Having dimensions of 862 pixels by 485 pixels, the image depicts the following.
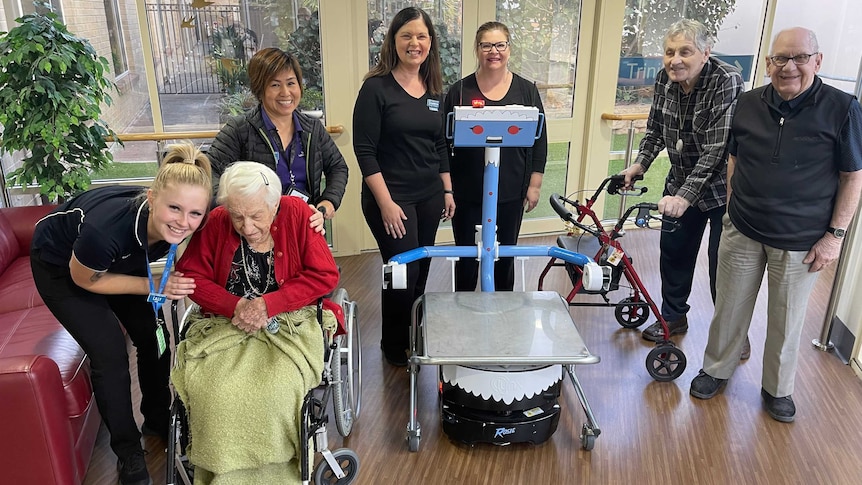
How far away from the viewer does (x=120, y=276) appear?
1749 millimetres

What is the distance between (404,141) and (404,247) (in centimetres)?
42

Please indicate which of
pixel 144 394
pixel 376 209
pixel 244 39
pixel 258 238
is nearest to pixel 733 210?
pixel 376 209

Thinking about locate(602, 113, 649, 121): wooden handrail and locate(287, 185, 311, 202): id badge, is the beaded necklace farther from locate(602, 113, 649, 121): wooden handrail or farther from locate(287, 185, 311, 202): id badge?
locate(602, 113, 649, 121): wooden handrail

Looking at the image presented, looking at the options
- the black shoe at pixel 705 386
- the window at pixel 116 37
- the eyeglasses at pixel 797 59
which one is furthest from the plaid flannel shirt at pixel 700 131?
the window at pixel 116 37

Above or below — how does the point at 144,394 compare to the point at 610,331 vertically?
above

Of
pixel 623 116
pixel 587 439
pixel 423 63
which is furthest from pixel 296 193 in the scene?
pixel 623 116

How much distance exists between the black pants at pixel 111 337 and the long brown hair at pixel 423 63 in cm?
119

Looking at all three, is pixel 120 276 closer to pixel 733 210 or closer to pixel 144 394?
pixel 144 394

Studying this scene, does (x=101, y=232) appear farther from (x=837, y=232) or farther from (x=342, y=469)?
(x=837, y=232)

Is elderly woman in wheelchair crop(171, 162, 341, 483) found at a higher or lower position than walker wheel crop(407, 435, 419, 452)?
higher

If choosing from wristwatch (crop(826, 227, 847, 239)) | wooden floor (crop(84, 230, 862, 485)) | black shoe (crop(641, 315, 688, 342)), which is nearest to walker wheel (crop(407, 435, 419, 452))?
wooden floor (crop(84, 230, 862, 485))

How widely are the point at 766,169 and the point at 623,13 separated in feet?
7.57

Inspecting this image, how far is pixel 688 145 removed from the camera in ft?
8.66

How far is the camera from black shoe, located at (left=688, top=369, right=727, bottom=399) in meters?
2.48
